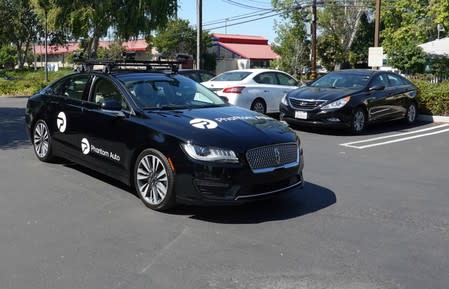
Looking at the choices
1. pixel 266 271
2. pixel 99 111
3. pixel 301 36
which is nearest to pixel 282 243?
pixel 266 271

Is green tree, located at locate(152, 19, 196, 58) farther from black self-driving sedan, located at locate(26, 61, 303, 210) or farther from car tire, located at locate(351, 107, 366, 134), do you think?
black self-driving sedan, located at locate(26, 61, 303, 210)

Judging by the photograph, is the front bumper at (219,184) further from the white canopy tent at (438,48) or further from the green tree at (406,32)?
the white canopy tent at (438,48)

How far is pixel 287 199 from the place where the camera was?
6160mm

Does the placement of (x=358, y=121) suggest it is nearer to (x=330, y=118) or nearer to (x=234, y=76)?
(x=330, y=118)

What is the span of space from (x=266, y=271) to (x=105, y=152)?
9.65 ft

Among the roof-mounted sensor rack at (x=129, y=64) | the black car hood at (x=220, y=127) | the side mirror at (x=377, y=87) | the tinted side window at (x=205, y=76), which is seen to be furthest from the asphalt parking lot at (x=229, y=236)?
the tinted side window at (x=205, y=76)

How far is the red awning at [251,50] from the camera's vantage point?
6519cm

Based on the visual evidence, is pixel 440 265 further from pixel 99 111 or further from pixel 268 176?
pixel 99 111

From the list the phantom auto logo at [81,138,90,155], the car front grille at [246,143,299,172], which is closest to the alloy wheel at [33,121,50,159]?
the phantom auto logo at [81,138,90,155]

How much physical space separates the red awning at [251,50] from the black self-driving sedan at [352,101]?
51642 mm

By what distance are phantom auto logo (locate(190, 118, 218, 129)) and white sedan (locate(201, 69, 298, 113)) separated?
732 cm

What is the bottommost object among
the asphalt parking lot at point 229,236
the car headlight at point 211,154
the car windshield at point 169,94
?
the asphalt parking lot at point 229,236

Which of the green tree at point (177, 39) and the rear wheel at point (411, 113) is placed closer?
the rear wheel at point (411, 113)

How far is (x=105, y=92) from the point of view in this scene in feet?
21.8
